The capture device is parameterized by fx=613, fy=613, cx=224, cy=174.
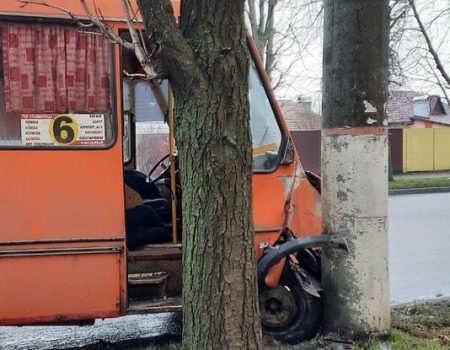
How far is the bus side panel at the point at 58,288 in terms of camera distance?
415cm

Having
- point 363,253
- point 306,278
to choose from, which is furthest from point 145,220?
point 363,253

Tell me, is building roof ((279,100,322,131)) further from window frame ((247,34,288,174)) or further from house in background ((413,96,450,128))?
window frame ((247,34,288,174))

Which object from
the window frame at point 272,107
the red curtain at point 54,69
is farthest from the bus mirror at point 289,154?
the red curtain at point 54,69

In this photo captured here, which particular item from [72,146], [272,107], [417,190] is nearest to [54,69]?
[72,146]

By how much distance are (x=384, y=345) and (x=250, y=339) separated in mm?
1657

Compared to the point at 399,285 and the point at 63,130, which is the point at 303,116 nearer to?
the point at 399,285

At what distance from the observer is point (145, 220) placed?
4930 mm

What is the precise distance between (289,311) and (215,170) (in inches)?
81.0

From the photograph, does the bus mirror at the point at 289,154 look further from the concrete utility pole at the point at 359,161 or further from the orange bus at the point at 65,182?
the orange bus at the point at 65,182

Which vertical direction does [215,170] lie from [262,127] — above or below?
below

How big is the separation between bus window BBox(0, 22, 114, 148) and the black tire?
1707 mm

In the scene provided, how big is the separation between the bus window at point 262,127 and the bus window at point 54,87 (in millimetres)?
1087

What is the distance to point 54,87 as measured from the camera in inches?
167

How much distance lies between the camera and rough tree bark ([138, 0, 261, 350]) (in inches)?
119
